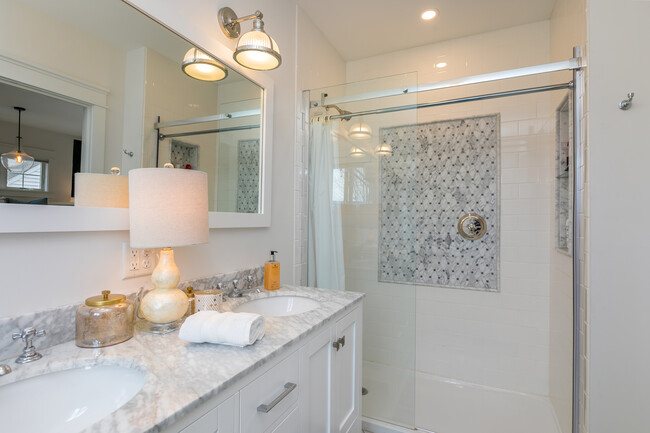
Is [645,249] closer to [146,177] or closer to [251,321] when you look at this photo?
[251,321]

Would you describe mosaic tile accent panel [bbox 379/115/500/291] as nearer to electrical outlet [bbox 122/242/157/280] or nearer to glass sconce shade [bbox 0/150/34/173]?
electrical outlet [bbox 122/242/157/280]

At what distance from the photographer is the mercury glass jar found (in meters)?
0.88

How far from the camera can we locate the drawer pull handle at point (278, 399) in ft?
2.81

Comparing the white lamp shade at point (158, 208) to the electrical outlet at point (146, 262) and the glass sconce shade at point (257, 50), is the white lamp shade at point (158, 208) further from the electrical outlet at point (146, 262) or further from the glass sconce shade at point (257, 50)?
the glass sconce shade at point (257, 50)

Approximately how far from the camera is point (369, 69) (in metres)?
2.96

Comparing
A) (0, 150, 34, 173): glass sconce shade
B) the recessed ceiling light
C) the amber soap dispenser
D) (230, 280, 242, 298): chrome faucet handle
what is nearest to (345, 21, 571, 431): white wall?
the recessed ceiling light

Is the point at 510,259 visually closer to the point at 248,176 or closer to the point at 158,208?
the point at 248,176

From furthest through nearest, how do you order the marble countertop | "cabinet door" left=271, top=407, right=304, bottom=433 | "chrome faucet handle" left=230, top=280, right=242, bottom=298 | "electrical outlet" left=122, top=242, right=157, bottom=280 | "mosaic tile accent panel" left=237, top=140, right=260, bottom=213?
"mosaic tile accent panel" left=237, top=140, right=260, bottom=213 < "chrome faucet handle" left=230, top=280, right=242, bottom=298 < "electrical outlet" left=122, top=242, right=157, bottom=280 < "cabinet door" left=271, top=407, right=304, bottom=433 < the marble countertop

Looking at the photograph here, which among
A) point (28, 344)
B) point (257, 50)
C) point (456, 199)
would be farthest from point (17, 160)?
point (456, 199)

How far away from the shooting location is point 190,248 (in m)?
1.34

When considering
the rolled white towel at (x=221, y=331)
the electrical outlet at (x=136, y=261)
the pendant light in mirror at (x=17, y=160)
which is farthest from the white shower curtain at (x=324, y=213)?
the pendant light in mirror at (x=17, y=160)

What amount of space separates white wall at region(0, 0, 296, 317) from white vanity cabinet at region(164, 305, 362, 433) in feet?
1.90

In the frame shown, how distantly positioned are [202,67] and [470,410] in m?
2.59

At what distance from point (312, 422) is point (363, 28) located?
2.54 metres
